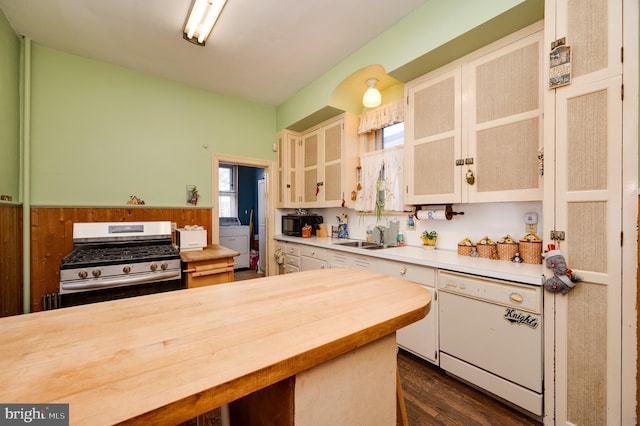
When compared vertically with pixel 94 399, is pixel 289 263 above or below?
below

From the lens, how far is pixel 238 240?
534 cm

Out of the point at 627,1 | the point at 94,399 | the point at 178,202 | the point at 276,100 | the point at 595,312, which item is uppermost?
the point at 276,100

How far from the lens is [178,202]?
11.0ft

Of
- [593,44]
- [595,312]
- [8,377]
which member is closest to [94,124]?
[8,377]

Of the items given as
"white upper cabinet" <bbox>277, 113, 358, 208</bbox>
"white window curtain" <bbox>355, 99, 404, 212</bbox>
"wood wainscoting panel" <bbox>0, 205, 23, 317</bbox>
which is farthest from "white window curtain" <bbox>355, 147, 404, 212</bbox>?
"wood wainscoting panel" <bbox>0, 205, 23, 317</bbox>

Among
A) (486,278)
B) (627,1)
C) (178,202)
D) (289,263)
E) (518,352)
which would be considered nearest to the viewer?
(627,1)

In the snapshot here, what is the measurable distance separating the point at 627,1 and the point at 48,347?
263cm

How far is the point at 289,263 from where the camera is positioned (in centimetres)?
372

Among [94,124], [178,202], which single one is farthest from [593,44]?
[94,124]

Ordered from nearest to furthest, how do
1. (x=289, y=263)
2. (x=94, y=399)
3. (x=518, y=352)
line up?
(x=94, y=399)
(x=518, y=352)
(x=289, y=263)

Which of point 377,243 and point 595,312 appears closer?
point 595,312

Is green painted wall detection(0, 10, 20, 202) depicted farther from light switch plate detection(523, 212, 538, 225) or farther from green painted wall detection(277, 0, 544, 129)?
light switch plate detection(523, 212, 538, 225)

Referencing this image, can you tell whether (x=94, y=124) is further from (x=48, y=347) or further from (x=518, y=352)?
(x=518, y=352)

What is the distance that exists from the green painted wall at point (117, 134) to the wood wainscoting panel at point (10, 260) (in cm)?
30
